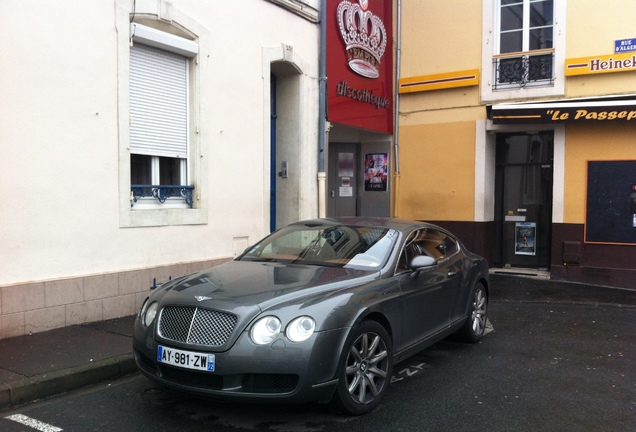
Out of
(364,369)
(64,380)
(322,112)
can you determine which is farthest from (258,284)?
(322,112)

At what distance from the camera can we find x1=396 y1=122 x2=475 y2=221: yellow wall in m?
12.3

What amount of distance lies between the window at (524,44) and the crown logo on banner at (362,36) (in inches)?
101

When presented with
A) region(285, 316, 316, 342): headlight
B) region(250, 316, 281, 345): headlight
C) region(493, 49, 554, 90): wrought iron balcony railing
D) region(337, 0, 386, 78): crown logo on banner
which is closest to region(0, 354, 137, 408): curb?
region(250, 316, 281, 345): headlight

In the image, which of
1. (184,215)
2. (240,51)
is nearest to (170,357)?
(184,215)

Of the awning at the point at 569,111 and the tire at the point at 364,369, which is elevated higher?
the awning at the point at 569,111

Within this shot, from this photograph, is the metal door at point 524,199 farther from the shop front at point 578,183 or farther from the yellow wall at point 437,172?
the yellow wall at point 437,172

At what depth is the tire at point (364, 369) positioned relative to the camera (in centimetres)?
408

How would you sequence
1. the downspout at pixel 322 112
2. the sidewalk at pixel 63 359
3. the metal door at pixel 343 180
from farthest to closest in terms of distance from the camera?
the metal door at pixel 343 180 → the downspout at pixel 322 112 → the sidewalk at pixel 63 359

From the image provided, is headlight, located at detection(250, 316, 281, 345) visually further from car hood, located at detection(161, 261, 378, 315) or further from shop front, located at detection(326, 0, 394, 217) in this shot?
shop front, located at detection(326, 0, 394, 217)

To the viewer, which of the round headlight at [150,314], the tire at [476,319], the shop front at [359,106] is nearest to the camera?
the round headlight at [150,314]

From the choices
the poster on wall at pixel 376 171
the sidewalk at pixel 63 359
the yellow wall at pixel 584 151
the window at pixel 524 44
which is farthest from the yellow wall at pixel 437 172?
the sidewalk at pixel 63 359

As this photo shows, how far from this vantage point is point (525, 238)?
12.3 meters

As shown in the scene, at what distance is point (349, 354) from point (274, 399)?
664 millimetres

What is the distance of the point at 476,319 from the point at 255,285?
3.27m
